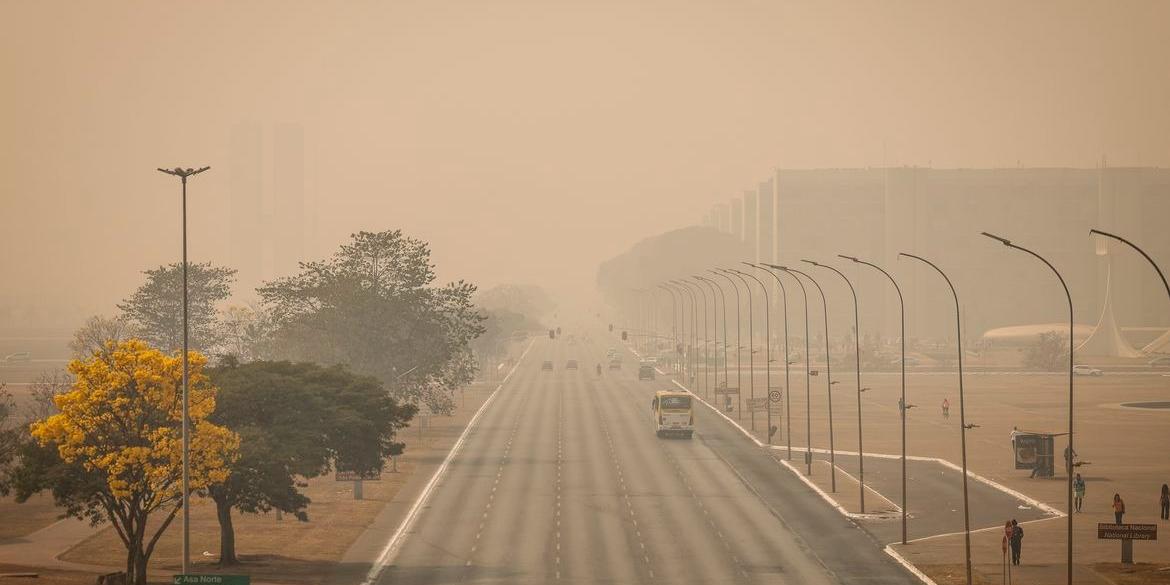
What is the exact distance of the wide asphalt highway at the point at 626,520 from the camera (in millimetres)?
59812

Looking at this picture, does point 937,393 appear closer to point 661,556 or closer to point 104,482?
point 661,556

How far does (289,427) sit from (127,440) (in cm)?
1145

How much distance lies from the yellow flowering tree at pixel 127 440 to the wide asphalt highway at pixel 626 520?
8.36 meters

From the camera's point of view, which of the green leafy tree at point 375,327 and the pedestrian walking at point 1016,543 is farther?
the green leafy tree at point 375,327

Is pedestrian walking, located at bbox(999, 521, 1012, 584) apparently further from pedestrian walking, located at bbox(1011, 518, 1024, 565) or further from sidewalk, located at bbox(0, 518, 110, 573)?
sidewalk, located at bbox(0, 518, 110, 573)

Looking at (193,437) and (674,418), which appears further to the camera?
(674,418)

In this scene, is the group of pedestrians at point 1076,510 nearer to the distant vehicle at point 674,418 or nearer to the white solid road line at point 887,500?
the white solid road line at point 887,500

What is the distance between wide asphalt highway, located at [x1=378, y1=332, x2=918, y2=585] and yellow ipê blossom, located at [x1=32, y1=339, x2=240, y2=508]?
8284 mm

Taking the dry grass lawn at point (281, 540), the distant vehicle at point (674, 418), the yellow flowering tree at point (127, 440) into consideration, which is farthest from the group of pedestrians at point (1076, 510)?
the distant vehicle at point (674, 418)

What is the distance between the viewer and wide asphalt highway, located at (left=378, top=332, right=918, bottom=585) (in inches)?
2355

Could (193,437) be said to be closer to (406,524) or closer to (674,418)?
(406,524)

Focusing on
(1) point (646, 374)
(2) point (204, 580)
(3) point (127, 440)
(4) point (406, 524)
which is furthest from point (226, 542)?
(1) point (646, 374)

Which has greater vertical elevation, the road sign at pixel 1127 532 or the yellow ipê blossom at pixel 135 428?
the yellow ipê blossom at pixel 135 428

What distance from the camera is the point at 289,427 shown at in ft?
224
